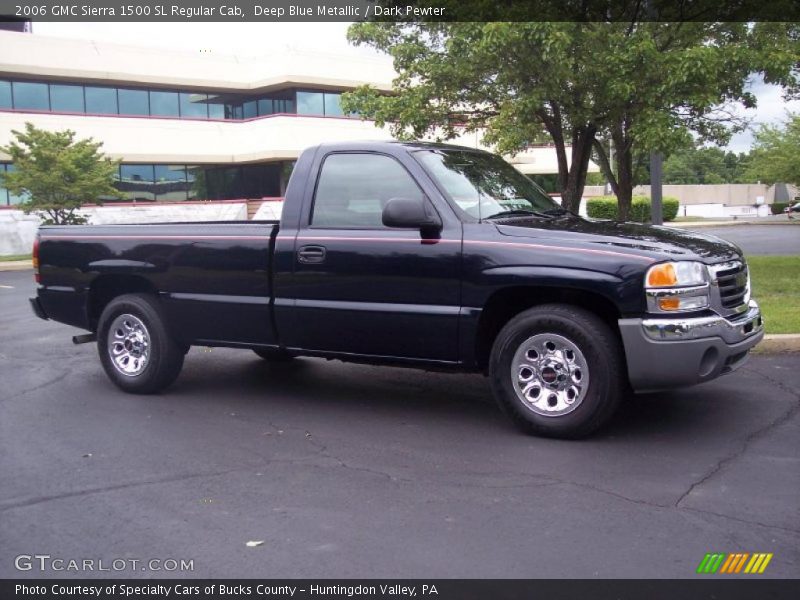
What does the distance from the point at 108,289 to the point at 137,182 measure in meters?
28.2

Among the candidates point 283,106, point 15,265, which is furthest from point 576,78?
point 283,106

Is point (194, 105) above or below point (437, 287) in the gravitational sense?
above

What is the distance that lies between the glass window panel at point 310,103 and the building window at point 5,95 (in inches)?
452

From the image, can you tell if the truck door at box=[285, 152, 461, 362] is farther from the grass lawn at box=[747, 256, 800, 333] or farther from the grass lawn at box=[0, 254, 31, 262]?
the grass lawn at box=[0, 254, 31, 262]

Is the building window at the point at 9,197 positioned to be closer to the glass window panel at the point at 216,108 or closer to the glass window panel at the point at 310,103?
the glass window panel at the point at 216,108

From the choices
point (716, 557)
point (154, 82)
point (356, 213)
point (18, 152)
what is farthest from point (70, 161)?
point (716, 557)

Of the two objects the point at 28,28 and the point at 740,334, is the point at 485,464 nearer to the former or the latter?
the point at 740,334

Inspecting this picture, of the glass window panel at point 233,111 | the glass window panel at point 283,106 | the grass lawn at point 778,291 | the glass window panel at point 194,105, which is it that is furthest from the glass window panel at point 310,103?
the grass lawn at point 778,291

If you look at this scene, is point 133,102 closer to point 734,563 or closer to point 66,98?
point 66,98

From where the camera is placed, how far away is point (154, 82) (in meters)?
33.8

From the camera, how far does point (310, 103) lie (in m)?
36.1

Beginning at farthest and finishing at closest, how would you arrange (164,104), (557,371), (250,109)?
1. (250,109)
2. (164,104)
3. (557,371)

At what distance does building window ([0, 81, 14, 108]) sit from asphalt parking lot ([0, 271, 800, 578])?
27.4 metres

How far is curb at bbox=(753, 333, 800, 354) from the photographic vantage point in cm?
771
